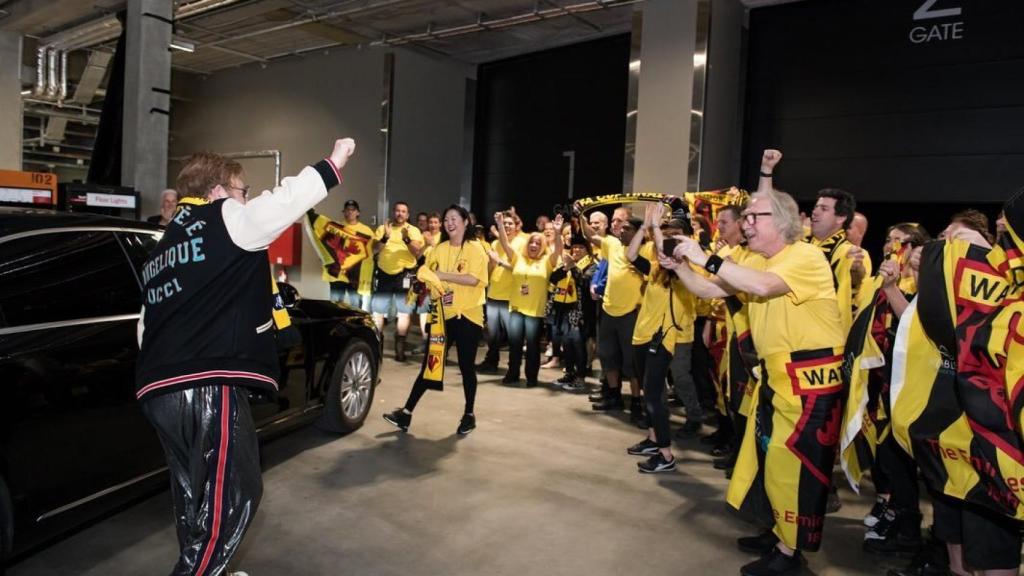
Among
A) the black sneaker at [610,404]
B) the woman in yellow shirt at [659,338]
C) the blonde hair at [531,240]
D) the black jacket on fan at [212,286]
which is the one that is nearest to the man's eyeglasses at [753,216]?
the woman in yellow shirt at [659,338]

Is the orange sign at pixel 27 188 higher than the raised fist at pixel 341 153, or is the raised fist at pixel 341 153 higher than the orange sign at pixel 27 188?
the orange sign at pixel 27 188

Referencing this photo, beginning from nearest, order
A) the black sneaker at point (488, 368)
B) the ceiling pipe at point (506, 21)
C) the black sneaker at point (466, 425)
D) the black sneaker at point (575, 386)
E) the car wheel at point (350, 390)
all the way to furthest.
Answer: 1. the car wheel at point (350, 390)
2. the black sneaker at point (466, 425)
3. the black sneaker at point (575, 386)
4. the black sneaker at point (488, 368)
5. the ceiling pipe at point (506, 21)

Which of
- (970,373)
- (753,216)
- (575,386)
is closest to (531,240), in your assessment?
(575,386)

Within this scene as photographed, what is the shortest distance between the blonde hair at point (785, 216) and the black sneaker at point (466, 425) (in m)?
2.93

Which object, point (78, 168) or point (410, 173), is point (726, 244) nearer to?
point (410, 173)

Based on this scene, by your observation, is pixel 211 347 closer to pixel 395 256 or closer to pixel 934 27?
pixel 395 256

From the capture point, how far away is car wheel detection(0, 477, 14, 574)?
257cm

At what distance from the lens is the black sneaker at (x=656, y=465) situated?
4543 mm

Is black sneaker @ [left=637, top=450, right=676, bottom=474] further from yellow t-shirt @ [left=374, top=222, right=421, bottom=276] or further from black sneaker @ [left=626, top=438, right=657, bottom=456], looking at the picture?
yellow t-shirt @ [left=374, top=222, right=421, bottom=276]

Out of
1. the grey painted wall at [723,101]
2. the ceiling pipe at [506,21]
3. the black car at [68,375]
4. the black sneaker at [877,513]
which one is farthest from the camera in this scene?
the ceiling pipe at [506,21]

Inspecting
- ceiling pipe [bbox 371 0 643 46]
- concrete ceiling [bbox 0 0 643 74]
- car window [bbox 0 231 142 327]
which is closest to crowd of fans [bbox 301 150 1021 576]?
car window [bbox 0 231 142 327]

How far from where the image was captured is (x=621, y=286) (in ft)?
18.2

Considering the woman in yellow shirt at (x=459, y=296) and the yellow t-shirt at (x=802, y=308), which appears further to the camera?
the woman in yellow shirt at (x=459, y=296)

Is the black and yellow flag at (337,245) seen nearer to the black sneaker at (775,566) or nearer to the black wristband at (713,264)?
the black wristband at (713,264)
